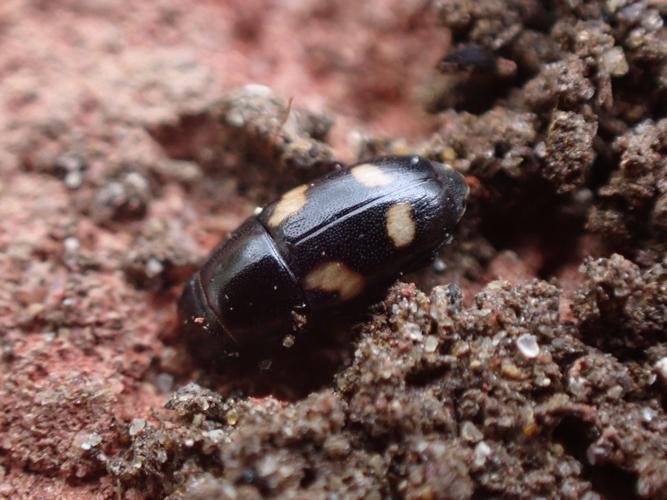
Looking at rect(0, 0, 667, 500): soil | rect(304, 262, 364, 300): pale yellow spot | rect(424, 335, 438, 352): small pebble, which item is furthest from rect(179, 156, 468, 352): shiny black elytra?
rect(424, 335, 438, 352): small pebble

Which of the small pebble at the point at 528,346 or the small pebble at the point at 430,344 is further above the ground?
the small pebble at the point at 528,346

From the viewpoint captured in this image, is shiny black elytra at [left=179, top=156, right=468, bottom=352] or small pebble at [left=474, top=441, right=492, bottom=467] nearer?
small pebble at [left=474, top=441, right=492, bottom=467]

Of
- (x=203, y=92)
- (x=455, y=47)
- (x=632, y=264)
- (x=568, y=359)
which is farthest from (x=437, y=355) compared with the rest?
(x=203, y=92)

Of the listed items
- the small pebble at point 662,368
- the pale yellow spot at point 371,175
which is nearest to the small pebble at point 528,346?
the small pebble at point 662,368

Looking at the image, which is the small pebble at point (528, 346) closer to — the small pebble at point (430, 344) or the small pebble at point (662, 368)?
the small pebble at point (430, 344)

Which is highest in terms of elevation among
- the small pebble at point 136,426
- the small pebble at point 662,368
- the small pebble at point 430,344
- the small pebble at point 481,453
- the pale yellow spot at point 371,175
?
the pale yellow spot at point 371,175

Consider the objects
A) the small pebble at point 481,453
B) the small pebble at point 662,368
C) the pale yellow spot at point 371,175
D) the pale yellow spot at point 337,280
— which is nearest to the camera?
the small pebble at point 481,453

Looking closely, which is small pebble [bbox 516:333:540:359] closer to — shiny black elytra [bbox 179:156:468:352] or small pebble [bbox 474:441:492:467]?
small pebble [bbox 474:441:492:467]
